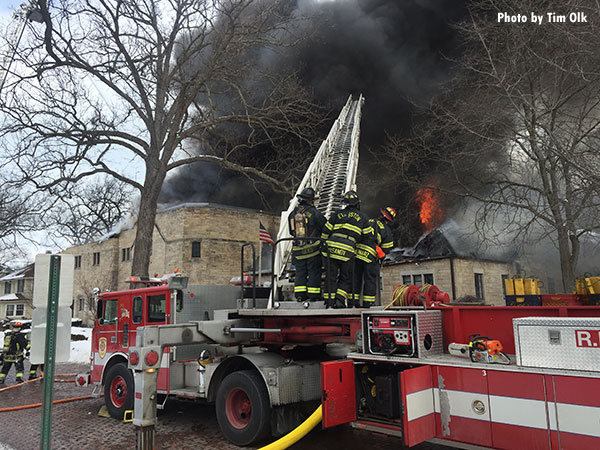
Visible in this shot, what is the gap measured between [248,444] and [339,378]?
184 centimetres

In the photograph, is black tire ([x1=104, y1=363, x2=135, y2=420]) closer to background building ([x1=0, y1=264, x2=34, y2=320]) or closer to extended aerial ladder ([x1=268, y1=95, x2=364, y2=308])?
extended aerial ladder ([x1=268, y1=95, x2=364, y2=308])

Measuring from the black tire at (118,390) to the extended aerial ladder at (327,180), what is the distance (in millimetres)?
2855

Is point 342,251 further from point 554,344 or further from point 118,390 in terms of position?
point 118,390

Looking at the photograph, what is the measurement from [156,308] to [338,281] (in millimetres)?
3020

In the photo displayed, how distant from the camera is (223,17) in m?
15.5

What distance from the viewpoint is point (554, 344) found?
3377 mm

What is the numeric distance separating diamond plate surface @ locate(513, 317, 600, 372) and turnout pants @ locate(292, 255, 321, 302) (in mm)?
2782

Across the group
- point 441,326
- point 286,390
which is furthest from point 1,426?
point 441,326

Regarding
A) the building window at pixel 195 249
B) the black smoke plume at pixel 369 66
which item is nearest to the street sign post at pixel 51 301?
the black smoke plume at pixel 369 66

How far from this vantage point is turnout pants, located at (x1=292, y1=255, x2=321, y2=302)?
5938 millimetres

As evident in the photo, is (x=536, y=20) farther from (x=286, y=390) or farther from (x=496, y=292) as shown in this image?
(x=496, y=292)

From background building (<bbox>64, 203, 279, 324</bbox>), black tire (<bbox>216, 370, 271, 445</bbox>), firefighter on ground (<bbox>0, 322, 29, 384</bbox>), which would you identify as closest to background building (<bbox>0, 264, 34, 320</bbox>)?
background building (<bbox>64, 203, 279, 324</bbox>)

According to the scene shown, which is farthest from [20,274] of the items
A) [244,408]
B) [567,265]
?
[244,408]

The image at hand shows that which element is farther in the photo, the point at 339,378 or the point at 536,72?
the point at 536,72
